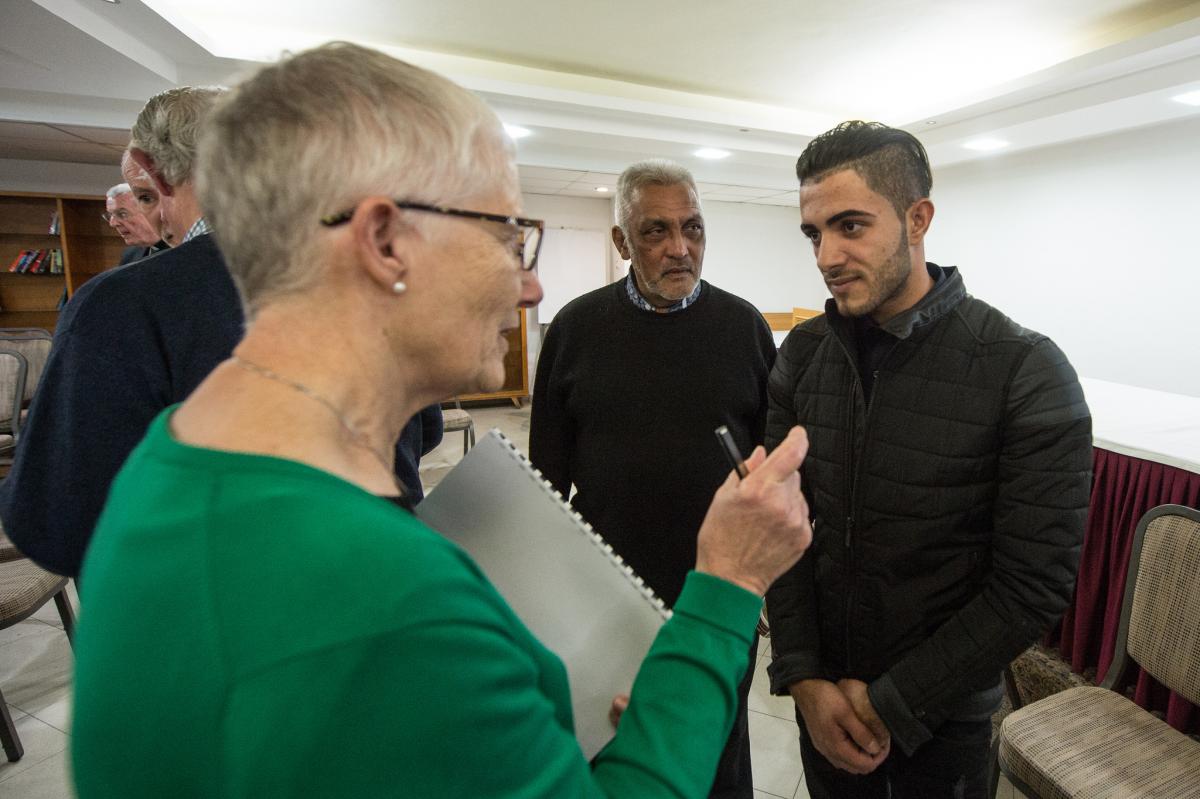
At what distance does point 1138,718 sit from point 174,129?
8.10ft

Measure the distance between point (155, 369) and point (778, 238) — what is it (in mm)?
9648

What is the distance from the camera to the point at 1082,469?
40.3 inches

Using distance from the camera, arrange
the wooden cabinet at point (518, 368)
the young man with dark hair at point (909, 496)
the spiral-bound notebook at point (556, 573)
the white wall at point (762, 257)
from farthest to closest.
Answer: the white wall at point (762, 257) → the wooden cabinet at point (518, 368) → the young man with dark hair at point (909, 496) → the spiral-bound notebook at point (556, 573)

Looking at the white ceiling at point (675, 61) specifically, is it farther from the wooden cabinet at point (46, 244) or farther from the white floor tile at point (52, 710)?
the white floor tile at point (52, 710)

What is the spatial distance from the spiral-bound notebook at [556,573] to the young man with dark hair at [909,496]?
2.14 feet

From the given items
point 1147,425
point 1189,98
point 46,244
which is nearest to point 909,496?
point 1147,425

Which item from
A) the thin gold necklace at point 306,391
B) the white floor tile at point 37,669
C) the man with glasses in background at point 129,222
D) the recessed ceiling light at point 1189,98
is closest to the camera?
the thin gold necklace at point 306,391

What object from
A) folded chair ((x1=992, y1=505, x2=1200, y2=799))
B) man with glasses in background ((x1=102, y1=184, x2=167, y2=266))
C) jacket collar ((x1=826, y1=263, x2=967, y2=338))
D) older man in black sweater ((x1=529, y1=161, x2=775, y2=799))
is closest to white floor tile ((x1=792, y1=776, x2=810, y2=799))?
older man in black sweater ((x1=529, y1=161, x2=775, y2=799))

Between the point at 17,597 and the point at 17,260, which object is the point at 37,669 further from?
the point at 17,260

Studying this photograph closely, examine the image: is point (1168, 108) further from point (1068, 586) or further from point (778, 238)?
point (1068, 586)

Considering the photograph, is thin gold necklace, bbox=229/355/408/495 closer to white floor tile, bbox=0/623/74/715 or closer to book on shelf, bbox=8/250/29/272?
white floor tile, bbox=0/623/74/715

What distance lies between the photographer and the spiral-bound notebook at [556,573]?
0.68 metres

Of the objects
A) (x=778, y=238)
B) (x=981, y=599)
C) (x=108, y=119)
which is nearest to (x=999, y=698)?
(x=981, y=599)

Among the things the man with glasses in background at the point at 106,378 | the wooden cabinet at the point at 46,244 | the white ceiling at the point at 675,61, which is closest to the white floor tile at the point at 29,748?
the man with glasses in background at the point at 106,378
